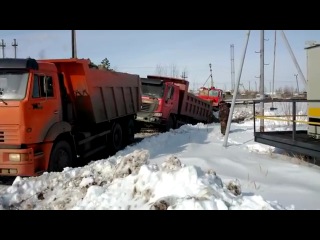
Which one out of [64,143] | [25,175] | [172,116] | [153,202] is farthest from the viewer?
[172,116]

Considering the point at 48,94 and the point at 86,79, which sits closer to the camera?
the point at 48,94

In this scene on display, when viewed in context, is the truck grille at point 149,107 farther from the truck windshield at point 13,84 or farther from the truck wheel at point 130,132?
the truck windshield at point 13,84

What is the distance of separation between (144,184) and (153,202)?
54 cm

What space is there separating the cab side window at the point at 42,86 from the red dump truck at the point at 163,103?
7021mm

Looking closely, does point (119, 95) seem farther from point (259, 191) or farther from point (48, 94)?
point (259, 191)

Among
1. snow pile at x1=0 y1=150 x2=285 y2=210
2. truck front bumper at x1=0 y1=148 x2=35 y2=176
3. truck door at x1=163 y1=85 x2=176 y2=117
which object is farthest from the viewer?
truck door at x1=163 y1=85 x2=176 y2=117

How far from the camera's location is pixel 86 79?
30.1 feet

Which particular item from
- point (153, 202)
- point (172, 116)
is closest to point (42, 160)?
point (153, 202)

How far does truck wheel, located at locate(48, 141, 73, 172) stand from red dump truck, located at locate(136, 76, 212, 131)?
21.2 ft

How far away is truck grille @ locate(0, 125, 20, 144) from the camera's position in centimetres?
689

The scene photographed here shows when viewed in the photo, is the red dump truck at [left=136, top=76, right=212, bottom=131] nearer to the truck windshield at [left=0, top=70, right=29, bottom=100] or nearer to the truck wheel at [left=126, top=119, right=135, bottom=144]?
the truck wheel at [left=126, top=119, right=135, bottom=144]

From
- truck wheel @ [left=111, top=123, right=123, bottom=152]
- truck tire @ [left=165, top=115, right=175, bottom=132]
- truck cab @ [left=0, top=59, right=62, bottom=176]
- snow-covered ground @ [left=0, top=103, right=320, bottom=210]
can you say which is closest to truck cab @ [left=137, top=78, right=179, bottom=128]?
truck tire @ [left=165, top=115, right=175, bottom=132]

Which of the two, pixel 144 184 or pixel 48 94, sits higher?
pixel 48 94
